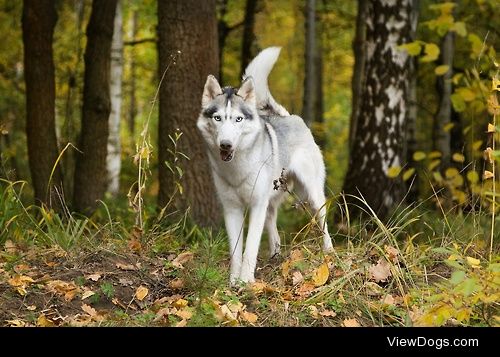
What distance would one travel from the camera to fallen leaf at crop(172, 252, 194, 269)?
670cm

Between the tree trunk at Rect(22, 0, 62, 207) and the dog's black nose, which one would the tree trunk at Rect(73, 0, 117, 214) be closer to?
the tree trunk at Rect(22, 0, 62, 207)

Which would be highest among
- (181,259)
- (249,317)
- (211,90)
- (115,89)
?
(211,90)

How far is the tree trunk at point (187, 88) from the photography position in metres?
9.36

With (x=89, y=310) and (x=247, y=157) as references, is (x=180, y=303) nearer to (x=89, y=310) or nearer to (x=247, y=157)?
(x=89, y=310)

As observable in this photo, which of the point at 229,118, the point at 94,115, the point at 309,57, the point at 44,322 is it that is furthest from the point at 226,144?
the point at 309,57

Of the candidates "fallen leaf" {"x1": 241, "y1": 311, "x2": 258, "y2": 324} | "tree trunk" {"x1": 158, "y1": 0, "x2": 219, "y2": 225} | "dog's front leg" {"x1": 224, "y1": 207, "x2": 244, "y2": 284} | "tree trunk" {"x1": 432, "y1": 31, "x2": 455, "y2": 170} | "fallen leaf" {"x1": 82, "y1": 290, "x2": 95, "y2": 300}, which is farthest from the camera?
"tree trunk" {"x1": 432, "y1": 31, "x2": 455, "y2": 170}

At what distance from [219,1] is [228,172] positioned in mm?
10150

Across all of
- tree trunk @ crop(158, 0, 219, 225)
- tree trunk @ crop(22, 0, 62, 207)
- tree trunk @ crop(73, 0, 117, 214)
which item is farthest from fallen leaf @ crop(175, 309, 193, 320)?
tree trunk @ crop(73, 0, 117, 214)

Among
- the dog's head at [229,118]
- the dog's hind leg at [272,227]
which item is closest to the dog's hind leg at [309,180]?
the dog's hind leg at [272,227]

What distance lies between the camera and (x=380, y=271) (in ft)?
20.5

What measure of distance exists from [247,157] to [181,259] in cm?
106

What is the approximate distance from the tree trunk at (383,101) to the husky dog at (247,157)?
118 inches
